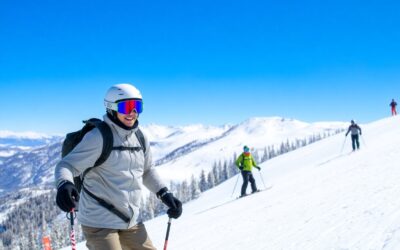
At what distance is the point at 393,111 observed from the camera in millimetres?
53125

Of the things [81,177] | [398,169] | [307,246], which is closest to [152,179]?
[81,177]

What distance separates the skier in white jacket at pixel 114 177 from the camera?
377 centimetres

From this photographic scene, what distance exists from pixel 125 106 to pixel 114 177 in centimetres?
78

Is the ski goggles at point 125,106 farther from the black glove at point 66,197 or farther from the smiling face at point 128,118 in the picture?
the black glove at point 66,197

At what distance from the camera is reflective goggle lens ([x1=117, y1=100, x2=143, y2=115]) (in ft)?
13.3

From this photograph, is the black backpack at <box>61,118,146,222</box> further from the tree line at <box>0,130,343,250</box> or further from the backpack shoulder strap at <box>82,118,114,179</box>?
the tree line at <box>0,130,343,250</box>

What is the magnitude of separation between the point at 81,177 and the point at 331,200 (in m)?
9.51

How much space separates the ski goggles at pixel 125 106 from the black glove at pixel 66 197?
37.8 inches

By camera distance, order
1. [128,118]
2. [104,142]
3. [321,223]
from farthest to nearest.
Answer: [321,223]
[128,118]
[104,142]

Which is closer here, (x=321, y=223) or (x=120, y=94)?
(x=120, y=94)

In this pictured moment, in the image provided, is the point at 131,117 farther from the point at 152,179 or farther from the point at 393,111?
the point at 393,111

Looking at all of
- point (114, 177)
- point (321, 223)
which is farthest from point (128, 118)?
point (321, 223)

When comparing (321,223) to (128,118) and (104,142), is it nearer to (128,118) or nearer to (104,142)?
(128,118)

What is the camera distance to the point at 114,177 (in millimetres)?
3980
